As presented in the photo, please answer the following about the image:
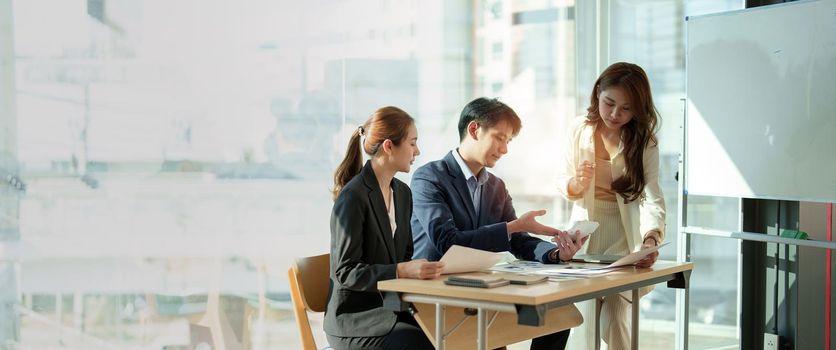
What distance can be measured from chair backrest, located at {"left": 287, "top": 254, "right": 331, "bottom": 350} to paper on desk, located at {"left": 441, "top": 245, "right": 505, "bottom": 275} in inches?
20.6

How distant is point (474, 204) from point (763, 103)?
54.9 inches

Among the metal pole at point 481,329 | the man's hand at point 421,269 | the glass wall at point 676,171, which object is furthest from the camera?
the glass wall at point 676,171

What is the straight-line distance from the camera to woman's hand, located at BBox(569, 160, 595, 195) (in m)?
3.40

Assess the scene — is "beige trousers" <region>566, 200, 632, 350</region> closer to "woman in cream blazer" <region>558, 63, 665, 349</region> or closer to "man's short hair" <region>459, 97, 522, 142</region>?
"woman in cream blazer" <region>558, 63, 665, 349</region>

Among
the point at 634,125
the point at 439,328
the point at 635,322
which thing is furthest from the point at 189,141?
the point at 635,322

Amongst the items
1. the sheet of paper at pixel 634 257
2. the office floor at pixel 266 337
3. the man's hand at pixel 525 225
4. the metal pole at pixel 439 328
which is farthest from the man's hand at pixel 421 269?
the office floor at pixel 266 337

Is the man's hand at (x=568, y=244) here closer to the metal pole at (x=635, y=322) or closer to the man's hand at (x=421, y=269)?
the metal pole at (x=635, y=322)

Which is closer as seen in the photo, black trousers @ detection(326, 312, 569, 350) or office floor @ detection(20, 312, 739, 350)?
black trousers @ detection(326, 312, 569, 350)

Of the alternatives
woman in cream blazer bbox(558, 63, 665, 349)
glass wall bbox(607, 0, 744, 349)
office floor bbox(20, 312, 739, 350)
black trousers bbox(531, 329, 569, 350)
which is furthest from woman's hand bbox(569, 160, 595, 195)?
glass wall bbox(607, 0, 744, 349)

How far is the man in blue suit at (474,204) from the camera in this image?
3139 mm

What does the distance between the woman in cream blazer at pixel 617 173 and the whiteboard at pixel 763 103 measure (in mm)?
615

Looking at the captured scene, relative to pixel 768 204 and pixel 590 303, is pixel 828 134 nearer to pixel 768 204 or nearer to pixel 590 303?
pixel 768 204

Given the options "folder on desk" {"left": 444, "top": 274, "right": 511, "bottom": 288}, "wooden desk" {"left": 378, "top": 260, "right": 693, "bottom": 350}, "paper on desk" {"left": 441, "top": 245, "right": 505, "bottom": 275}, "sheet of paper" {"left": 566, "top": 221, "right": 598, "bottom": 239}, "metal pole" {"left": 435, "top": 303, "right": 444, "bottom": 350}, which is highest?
"sheet of paper" {"left": 566, "top": 221, "right": 598, "bottom": 239}

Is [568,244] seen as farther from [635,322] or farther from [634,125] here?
[634,125]
